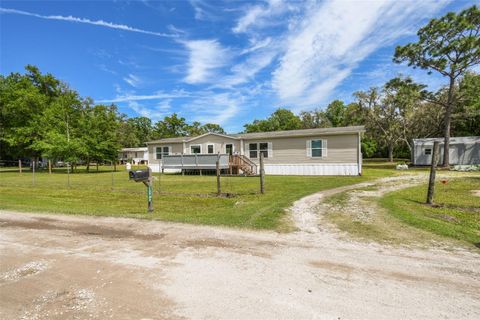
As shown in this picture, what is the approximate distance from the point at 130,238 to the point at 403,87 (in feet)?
97.3

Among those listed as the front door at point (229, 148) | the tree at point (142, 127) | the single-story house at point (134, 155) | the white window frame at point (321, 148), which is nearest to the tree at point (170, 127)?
the single-story house at point (134, 155)

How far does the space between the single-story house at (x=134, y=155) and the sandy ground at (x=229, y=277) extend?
47612mm

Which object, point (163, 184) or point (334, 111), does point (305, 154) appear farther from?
point (334, 111)

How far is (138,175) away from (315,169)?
1535 centimetres

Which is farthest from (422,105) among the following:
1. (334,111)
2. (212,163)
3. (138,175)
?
(138,175)

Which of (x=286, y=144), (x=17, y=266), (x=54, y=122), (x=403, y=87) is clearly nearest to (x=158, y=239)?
(x=17, y=266)

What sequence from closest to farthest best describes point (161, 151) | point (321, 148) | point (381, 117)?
point (321, 148) < point (161, 151) < point (381, 117)

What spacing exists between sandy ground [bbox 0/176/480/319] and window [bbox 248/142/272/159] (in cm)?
1658

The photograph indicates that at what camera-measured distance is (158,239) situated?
5.16m

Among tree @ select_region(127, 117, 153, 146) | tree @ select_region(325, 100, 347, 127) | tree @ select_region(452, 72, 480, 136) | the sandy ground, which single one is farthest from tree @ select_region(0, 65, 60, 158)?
tree @ select_region(325, 100, 347, 127)

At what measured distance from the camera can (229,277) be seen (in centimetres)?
344

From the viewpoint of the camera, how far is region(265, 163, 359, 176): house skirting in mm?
18984

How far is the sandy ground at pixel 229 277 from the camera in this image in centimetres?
271

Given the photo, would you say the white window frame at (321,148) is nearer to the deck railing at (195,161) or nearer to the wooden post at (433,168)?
the deck railing at (195,161)
